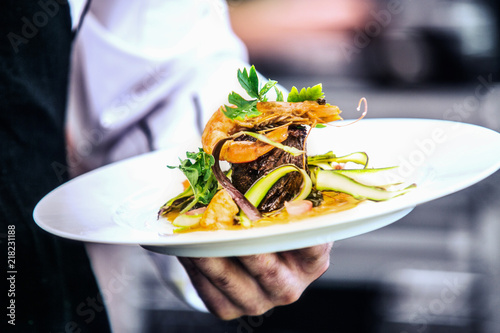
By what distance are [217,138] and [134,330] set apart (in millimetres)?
1439

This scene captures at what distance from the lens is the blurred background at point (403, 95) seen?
2176 millimetres

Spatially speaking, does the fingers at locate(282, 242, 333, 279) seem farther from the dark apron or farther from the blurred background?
the blurred background

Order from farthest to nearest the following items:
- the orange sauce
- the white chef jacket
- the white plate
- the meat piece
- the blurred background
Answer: the blurred background, the white chef jacket, the meat piece, the orange sauce, the white plate

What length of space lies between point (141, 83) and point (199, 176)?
0.54 m

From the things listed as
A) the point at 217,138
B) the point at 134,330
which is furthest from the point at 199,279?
the point at 134,330

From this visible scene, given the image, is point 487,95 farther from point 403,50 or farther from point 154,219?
point 154,219

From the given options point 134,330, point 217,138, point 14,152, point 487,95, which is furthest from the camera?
point 487,95

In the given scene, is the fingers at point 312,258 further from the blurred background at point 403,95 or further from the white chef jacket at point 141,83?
the blurred background at point 403,95

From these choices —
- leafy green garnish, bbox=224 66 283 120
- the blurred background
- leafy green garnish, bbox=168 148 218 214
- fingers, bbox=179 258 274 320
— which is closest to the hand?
fingers, bbox=179 258 274 320

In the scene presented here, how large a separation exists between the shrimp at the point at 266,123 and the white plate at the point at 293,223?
172mm

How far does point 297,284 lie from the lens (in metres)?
0.85

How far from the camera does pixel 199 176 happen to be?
2.71ft

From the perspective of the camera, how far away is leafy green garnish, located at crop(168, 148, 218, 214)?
810 millimetres

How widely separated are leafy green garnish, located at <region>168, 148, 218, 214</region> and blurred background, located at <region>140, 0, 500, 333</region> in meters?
1.42
